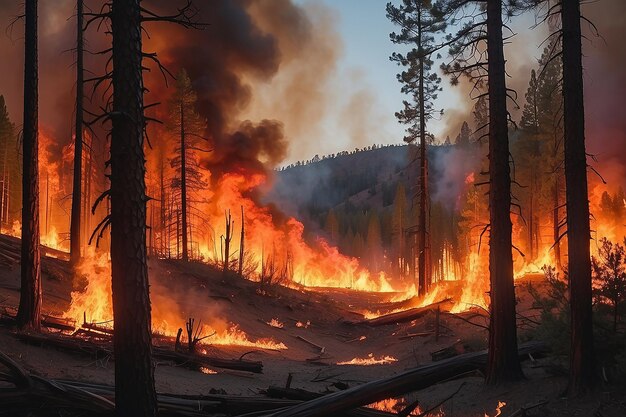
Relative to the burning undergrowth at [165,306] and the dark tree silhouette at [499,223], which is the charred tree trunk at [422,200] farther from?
the dark tree silhouette at [499,223]

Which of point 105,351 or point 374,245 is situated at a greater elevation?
point 374,245

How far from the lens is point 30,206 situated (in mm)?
10484

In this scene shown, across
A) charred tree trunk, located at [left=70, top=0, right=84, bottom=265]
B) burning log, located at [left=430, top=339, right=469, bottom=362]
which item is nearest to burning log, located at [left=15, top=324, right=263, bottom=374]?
burning log, located at [left=430, top=339, right=469, bottom=362]

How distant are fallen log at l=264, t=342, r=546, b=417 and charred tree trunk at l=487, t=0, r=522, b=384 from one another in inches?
24.9

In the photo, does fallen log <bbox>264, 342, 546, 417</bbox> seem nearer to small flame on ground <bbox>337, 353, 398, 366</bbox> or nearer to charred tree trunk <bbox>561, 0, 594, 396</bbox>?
charred tree trunk <bbox>561, 0, 594, 396</bbox>

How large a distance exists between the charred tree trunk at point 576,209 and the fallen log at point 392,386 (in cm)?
223

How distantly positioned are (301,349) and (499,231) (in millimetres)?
11739

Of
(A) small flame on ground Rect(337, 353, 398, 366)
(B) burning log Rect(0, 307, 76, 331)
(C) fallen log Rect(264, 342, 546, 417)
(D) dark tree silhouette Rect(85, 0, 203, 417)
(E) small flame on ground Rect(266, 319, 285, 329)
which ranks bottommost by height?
(A) small flame on ground Rect(337, 353, 398, 366)

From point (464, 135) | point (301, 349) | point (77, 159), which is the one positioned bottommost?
point (301, 349)

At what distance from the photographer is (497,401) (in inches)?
303

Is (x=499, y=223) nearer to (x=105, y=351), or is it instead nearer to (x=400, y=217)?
(x=105, y=351)

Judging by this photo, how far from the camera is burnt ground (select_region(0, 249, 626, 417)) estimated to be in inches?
305

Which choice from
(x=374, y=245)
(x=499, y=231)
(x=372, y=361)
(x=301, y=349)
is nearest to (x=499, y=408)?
(x=499, y=231)

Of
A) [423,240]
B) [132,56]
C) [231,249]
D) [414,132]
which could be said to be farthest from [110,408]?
[231,249]
